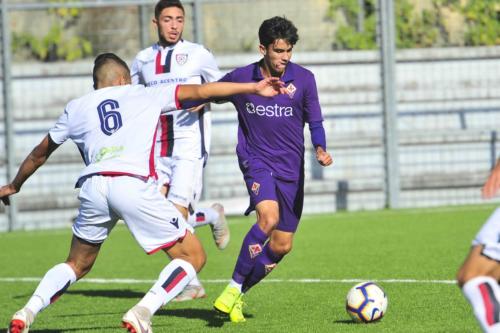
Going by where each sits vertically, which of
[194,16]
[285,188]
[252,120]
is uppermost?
[194,16]

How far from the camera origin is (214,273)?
1053 cm

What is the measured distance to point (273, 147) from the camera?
7895mm

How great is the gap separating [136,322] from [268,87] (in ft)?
5.14

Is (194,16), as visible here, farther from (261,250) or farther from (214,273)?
(261,250)

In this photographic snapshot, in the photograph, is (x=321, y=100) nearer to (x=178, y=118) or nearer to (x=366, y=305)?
(x=178, y=118)

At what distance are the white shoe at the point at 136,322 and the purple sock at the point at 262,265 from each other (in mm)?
1484

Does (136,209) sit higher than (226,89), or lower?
lower

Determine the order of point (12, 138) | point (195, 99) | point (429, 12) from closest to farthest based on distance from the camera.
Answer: point (195, 99) < point (12, 138) < point (429, 12)

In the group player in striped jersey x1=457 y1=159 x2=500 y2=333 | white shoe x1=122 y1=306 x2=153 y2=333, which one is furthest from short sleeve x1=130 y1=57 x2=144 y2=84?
player in striped jersey x1=457 y1=159 x2=500 y2=333

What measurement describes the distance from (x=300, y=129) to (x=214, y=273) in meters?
2.95

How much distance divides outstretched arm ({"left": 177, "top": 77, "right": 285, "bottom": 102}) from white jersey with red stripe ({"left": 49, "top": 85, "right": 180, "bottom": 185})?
0.30ft

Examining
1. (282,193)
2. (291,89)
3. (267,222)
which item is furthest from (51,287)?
(291,89)

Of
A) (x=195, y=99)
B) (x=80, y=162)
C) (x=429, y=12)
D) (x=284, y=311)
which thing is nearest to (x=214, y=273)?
(x=284, y=311)

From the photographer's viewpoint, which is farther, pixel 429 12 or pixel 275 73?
pixel 429 12
